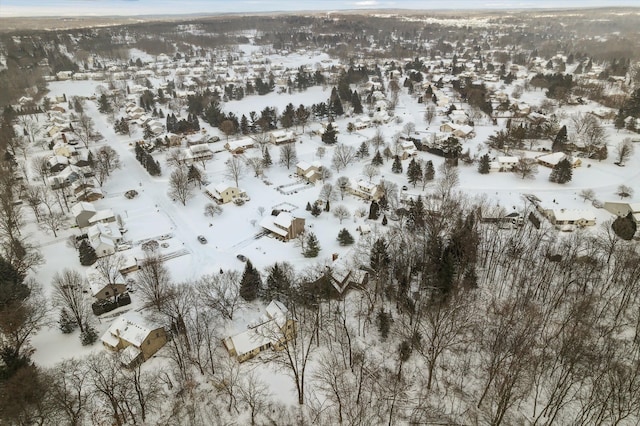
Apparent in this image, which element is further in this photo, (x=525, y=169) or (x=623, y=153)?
(x=623, y=153)

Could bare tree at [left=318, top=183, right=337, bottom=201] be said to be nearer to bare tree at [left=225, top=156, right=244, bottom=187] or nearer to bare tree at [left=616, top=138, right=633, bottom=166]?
bare tree at [left=225, top=156, right=244, bottom=187]

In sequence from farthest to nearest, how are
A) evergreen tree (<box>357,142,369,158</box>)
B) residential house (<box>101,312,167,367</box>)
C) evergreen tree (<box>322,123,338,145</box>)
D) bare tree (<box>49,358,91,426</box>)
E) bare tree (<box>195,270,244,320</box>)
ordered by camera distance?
evergreen tree (<box>322,123,338,145</box>) → evergreen tree (<box>357,142,369,158</box>) → bare tree (<box>195,270,244,320</box>) → residential house (<box>101,312,167,367</box>) → bare tree (<box>49,358,91,426</box>)

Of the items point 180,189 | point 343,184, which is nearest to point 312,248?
point 343,184

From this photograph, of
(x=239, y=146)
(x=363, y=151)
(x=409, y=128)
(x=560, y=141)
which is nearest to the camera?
(x=363, y=151)

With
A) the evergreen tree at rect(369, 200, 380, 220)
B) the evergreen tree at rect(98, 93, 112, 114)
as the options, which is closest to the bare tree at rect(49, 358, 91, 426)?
the evergreen tree at rect(369, 200, 380, 220)

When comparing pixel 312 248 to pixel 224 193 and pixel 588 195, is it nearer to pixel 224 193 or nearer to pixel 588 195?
pixel 224 193

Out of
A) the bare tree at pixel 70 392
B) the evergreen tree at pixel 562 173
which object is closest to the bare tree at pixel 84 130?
the bare tree at pixel 70 392

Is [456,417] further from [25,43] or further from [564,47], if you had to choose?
[25,43]
